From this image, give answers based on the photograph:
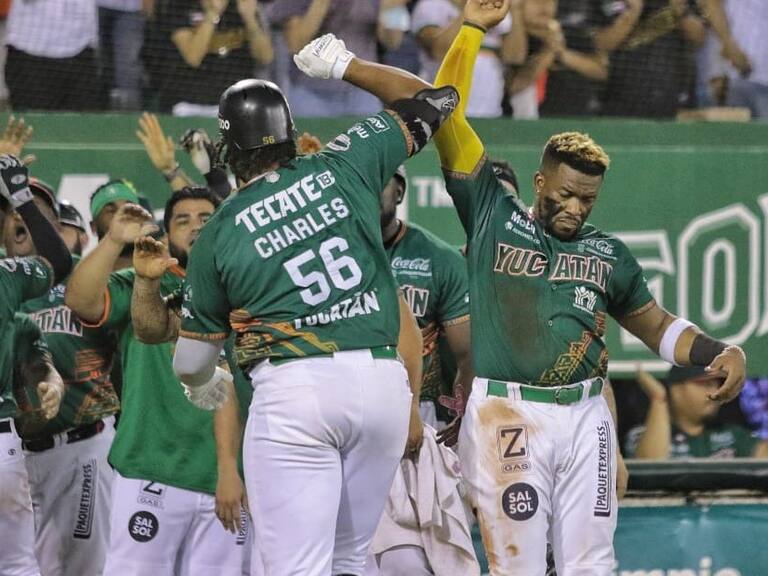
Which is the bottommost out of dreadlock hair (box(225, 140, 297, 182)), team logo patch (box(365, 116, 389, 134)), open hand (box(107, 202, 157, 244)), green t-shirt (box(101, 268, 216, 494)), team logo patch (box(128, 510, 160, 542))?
team logo patch (box(128, 510, 160, 542))

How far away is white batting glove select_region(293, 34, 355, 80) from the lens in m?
4.47

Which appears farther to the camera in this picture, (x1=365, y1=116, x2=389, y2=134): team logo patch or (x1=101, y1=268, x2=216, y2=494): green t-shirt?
(x1=101, y1=268, x2=216, y2=494): green t-shirt

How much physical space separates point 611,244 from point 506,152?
2.65m

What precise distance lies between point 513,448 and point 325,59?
1.55 metres

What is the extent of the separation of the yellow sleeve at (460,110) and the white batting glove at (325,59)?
1.31ft

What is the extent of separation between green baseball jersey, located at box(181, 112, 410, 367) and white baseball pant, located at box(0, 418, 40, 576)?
150 cm

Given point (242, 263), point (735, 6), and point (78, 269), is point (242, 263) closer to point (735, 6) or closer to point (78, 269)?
point (78, 269)

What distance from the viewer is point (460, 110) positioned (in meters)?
4.88

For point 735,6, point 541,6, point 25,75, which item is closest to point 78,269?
point 25,75

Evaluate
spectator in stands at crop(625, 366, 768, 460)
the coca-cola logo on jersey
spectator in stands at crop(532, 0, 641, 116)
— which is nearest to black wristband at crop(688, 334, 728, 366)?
the coca-cola logo on jersey

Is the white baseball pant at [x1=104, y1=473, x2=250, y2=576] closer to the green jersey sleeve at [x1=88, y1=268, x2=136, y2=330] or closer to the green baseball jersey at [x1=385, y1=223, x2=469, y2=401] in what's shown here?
the green jersey sleeve at [x1=88, y1=268, x2=136, y2=330]

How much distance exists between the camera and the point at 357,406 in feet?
13.2

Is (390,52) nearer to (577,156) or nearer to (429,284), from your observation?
(429,284)

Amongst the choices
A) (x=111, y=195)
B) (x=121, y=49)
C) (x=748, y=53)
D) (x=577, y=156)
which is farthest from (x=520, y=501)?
(x=748, y=53)
